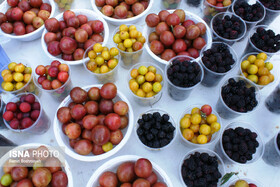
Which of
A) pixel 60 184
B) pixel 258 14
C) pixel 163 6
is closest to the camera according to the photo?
pixel 60 184

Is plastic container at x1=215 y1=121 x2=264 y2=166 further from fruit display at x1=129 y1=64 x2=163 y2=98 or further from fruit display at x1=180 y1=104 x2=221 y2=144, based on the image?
fruit display at x1=129 y1=64 x2=163 y2=98

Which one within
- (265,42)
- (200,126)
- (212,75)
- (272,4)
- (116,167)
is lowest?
(116,167)

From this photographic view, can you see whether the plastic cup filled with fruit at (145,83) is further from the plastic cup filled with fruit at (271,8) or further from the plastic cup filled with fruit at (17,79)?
the plastic cup filled with fruit at (271,8)

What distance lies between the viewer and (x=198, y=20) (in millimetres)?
1156

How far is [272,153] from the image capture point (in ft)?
2.86

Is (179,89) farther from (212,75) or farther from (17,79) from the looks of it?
(17,79)

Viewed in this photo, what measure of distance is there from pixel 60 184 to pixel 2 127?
481 mm

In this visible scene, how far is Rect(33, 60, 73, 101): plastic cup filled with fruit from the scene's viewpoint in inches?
36.3

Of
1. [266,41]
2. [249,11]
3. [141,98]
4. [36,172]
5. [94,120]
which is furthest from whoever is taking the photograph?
[249,11]

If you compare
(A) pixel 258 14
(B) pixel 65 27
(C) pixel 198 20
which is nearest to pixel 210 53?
(C) pixel 198 20

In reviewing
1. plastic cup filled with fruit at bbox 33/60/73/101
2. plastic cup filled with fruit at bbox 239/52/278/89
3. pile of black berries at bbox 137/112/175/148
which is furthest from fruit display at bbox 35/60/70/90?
plastic cup filled with fruit at bbox 239/52/278/89

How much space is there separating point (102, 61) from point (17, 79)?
1.38 ft

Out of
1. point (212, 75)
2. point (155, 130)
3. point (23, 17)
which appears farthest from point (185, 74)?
point (23, 17)

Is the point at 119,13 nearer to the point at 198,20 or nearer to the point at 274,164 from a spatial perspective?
the point at 198,20
